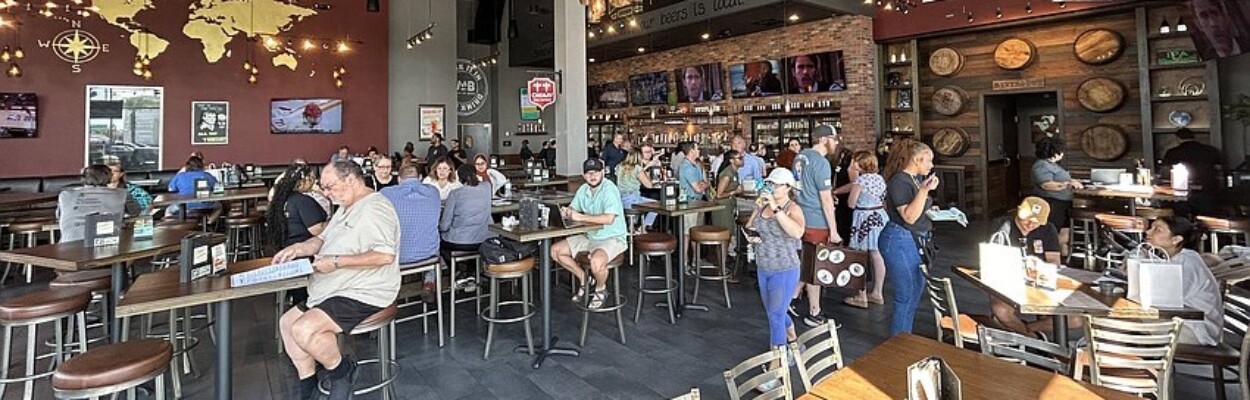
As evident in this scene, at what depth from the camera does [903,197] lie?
3.77 metres

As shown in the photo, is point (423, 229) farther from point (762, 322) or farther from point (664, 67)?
point (664, 67)

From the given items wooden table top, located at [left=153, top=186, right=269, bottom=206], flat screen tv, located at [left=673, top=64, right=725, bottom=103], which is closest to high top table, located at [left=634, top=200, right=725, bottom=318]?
wooden table top, located at [left=153, top=186, right=269, bottom=206]

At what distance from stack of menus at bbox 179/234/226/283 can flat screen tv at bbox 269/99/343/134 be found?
30.1 feet

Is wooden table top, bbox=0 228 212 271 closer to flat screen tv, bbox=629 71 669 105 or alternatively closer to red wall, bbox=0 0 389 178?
red wall, bbox=0 0 389 178

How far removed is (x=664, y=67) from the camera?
14336 mm

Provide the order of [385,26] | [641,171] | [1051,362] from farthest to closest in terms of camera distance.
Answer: [385,26] < [641,171] < [1051,362]

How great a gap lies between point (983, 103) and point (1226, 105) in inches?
115

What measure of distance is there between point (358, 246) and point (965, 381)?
2.68m

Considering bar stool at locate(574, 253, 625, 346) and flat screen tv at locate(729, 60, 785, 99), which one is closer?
bar stool at locate(574, 253, 625, 346)

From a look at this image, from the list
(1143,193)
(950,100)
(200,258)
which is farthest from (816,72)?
(200,258)

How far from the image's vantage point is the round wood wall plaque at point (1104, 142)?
8.59 metres

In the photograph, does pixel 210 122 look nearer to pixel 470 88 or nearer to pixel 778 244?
Answer: pixel 470 88

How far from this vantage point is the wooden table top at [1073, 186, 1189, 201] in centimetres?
601

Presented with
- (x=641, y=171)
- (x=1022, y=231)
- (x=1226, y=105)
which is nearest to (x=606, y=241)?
(x=641, y=171)
